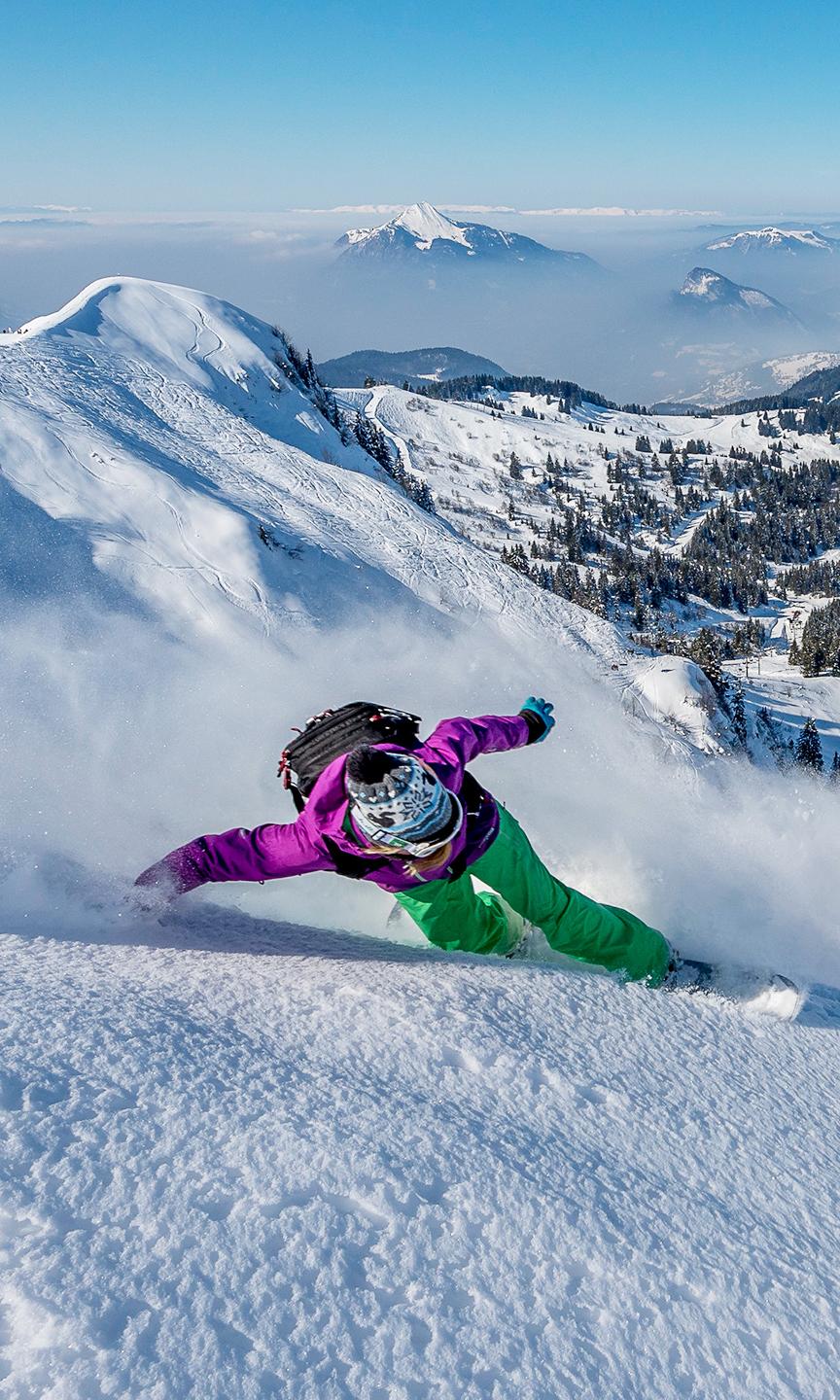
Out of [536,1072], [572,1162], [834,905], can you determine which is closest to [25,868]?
[536,1072]

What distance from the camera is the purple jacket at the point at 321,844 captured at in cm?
455

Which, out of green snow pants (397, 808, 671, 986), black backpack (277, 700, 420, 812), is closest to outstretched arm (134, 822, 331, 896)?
black backpack (277, 700, 420, 812)

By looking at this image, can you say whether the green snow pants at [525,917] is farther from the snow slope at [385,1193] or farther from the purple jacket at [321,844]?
the snow slope at [385,1193]

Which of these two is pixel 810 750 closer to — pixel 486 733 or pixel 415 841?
pixel 486 733

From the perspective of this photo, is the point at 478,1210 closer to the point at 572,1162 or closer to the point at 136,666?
Answer: the point at 572,1162

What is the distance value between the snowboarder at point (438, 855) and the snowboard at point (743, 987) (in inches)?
7.8

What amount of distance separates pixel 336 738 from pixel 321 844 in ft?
2.22

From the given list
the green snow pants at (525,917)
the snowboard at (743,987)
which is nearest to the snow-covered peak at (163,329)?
the green snow pants at (525,917)

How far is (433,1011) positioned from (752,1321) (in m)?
1.97

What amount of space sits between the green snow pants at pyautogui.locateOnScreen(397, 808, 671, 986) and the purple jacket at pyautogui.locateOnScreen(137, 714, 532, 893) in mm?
291

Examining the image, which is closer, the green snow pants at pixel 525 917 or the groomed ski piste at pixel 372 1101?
the groomed ski piste at pixel 372 1101

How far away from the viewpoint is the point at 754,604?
172 metres

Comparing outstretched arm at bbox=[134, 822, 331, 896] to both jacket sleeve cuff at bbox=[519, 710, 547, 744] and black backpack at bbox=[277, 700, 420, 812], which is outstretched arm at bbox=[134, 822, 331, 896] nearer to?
black backpack at bbox=[277, 700, 420, 812]

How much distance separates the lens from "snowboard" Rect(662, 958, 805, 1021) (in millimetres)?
5520
